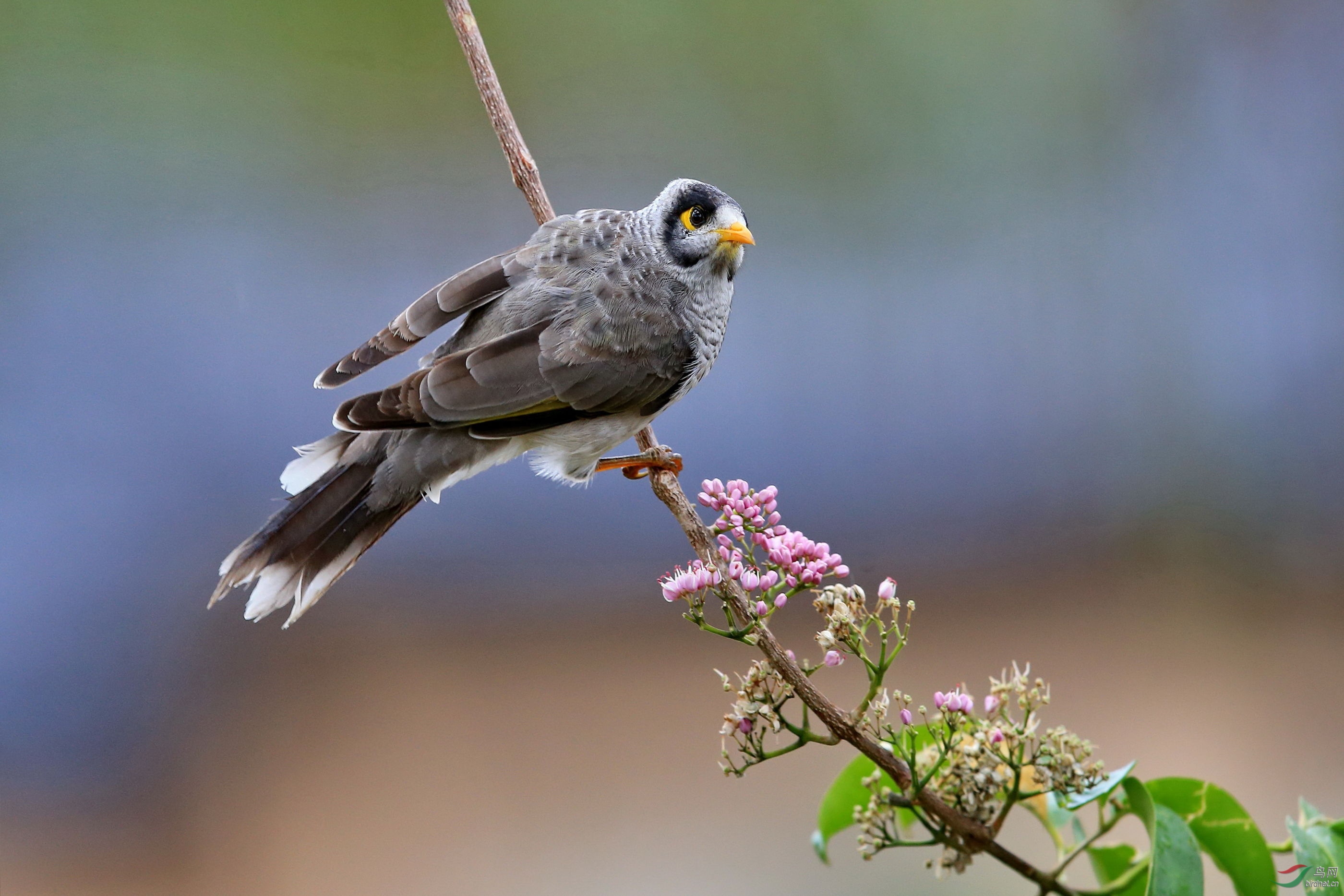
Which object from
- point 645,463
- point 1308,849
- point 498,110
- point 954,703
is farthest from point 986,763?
point 498,110

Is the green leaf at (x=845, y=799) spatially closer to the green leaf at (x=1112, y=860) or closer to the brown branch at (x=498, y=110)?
the green leaf at (x=1112, y=860)

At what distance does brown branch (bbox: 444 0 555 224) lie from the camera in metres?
1.57

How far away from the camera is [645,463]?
1698mm

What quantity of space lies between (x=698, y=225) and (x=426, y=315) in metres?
0.48

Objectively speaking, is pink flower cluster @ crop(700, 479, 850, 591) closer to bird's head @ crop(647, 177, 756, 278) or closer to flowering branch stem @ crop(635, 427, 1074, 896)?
flowering branch stem @ crop(635, 427, 1074, 896)

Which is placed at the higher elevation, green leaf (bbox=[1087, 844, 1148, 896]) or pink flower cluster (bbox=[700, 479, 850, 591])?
Answer: pink flower cluster (bbox=[700, 479, 850, 591])

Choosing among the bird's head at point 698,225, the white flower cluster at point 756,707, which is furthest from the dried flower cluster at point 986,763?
the bird's head at point 698,225

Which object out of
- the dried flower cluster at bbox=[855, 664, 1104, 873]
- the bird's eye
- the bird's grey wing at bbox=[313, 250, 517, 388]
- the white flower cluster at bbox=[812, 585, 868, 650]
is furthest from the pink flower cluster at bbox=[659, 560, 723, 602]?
the bird's eye

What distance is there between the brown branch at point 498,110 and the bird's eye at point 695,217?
0.23 metres

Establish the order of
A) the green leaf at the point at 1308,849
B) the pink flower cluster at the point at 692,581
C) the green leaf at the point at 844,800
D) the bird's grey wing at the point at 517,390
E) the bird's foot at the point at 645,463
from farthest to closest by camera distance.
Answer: the bird's foot at the point at 645,463 < the bird's grey wing at the point at 517,390 < the green leaf at the point at 844,800 < the pink flower cluster at the point at 692,581 < the green leaf at the point at 1308,849

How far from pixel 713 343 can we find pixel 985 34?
269cm

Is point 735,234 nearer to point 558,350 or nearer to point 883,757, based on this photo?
point 558,350

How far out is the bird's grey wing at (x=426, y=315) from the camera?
61.9 inches

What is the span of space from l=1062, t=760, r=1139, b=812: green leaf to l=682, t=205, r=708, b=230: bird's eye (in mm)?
1099
